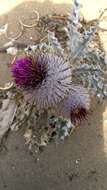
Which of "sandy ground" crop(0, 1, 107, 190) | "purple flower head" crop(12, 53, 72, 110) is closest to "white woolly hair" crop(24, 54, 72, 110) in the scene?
"purple flower head" crop(12, 53, 72, 110)

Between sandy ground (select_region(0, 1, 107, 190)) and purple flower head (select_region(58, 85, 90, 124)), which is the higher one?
purple flower head (select_region(58, 85, 90, 124))

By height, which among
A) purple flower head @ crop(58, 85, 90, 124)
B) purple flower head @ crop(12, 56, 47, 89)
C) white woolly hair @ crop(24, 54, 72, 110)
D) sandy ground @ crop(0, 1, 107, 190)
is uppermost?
purple flower head @ crop(12, 56, 47, 89)

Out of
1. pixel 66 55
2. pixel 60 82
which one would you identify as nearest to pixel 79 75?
pixel 66 55

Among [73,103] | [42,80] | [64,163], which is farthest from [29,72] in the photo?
[64,163]

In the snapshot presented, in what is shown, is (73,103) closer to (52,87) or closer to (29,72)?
(52,87)

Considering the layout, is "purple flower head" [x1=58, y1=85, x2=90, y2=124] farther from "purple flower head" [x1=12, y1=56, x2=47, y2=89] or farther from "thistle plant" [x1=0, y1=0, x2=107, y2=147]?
"purple flower head" [x1=12, y1=56, x2=47, y2=89]

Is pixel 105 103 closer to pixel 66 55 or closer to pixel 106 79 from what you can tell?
pixel 106 79
